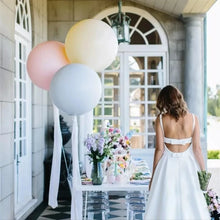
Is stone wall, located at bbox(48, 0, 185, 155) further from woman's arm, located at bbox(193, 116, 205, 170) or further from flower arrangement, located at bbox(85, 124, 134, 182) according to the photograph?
woman's arm, located at bbox(193, 116, 205, 170)

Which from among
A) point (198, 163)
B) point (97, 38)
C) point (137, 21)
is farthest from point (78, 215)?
point (137, 21)

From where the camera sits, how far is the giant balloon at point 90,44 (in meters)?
3.87

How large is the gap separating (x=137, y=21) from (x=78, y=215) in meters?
4.10

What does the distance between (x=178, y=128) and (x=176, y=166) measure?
31 cm

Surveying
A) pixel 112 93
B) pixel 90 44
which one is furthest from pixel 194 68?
pixel 90 44

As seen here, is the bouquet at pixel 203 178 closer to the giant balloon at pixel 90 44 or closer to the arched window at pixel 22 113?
the giant balloon at pixel 90 44

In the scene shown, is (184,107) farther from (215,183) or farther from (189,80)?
(215,183)

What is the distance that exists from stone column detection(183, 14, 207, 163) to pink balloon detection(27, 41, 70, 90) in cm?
342

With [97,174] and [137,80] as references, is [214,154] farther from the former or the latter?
[97,174]

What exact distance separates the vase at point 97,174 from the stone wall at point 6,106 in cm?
90

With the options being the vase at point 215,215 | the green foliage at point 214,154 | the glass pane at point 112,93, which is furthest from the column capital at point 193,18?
the green foliage at point 214,154

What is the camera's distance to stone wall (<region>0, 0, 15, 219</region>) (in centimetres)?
433

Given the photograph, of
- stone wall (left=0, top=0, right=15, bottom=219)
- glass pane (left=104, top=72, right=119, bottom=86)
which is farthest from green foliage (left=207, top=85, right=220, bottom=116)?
stone wall (left=0, top=0, right=15, bottom=219)

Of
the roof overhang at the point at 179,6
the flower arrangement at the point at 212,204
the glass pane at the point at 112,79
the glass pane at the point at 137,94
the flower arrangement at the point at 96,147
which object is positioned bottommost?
the flower arrangement at the point at 212,204
